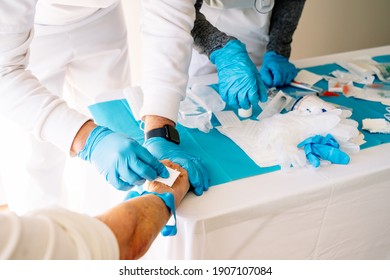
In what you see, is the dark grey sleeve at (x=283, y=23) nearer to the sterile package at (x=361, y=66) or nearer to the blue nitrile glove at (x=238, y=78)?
the sterile package at (x=361, y=66)

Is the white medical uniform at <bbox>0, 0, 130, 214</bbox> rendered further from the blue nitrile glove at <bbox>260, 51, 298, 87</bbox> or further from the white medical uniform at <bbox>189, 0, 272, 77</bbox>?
the blue nitrile glove at <bbox>260, 51, 298, 87</bbox>

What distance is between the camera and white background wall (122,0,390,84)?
7.59ft

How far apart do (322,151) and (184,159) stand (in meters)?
0.35

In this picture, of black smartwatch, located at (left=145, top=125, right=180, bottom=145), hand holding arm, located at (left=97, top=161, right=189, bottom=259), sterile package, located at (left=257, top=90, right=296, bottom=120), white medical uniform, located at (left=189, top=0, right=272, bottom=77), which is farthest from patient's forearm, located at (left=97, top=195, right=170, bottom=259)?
white medical uniform, located at (left=189, top=0, right=272, bottom=77)

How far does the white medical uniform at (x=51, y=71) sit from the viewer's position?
944 millimetres

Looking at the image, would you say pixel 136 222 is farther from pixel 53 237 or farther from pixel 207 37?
pixel 207 37

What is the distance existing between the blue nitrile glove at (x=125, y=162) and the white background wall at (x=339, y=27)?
1379 mm

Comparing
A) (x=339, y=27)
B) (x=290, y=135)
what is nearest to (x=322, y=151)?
(x=290, y=135)

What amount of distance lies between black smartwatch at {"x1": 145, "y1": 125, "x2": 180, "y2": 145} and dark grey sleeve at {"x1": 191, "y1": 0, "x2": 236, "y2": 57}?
37 cm

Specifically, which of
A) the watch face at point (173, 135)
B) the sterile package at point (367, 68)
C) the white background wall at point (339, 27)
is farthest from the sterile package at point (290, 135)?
the white background wall at point (339, 27)

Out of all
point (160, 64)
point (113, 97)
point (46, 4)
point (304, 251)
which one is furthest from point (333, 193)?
point (46, 4)

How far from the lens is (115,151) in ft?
2.74

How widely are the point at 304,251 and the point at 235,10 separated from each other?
0.90 m
